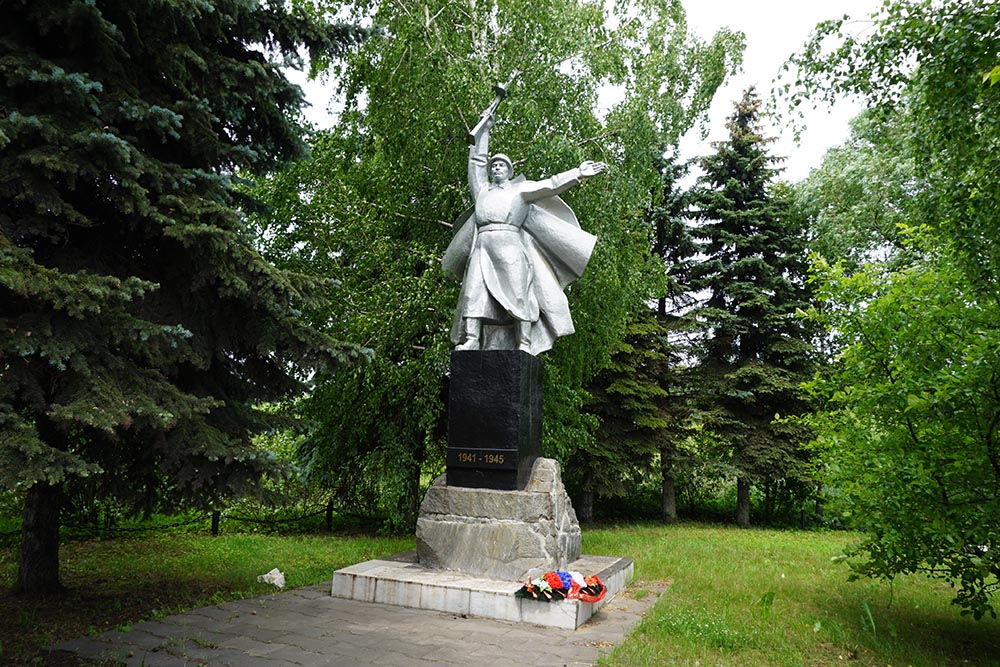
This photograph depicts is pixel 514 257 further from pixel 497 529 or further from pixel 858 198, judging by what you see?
pixel 858 198

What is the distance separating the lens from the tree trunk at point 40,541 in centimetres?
512

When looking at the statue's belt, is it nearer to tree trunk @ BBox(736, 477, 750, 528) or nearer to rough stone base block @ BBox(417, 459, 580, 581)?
rough stone base block @ BBox(417, 459, 580, 581)

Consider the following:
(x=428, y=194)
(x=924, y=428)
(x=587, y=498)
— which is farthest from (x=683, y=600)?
(x=587, y=498)

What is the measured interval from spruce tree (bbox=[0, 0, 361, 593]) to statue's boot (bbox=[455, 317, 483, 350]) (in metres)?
1.61

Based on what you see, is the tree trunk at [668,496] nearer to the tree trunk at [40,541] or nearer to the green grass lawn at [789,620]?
the green grass lawn at [789,620]

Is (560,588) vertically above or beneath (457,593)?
above

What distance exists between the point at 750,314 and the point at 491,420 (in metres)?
11.0

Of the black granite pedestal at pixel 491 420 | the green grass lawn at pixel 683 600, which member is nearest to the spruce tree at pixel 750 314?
the green grass lawn at pixel 683 600

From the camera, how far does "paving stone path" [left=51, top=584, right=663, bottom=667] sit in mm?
3916

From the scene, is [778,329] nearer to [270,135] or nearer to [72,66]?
[270,135]

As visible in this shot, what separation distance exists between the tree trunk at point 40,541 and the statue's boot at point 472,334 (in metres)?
3.39

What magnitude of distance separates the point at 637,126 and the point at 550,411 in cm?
428

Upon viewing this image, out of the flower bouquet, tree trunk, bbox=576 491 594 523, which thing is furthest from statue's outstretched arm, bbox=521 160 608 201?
tree trunk, bbox=576 491 594 523

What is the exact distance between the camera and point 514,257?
6492mm
